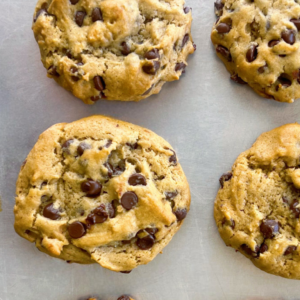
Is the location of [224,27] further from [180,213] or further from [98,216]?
[98,216]

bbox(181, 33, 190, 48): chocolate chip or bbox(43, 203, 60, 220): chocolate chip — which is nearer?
bbox(43, 203, 60, 220): chocolate chip

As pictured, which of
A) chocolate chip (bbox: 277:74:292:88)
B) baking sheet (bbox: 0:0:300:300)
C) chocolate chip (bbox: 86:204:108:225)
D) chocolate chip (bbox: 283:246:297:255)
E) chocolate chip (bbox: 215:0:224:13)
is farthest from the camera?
baking sheet (bbox: 0:0:300:300)

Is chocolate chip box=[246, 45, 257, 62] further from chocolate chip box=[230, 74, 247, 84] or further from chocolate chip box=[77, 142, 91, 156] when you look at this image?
chocolate chip box=[77, 142, 91, 156]

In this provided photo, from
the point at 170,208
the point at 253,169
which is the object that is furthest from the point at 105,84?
the point at 253,169

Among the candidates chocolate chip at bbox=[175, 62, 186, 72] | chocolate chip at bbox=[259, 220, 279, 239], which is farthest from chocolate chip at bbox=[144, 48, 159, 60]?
chocolate chip at bbox=[259, 220, 279, 239]

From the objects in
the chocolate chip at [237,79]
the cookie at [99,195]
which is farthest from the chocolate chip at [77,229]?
the chocolate chip at [237,79]

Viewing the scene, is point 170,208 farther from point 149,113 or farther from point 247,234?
point 149,113
